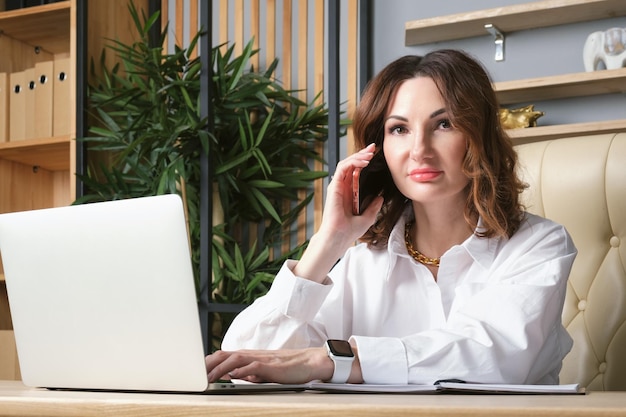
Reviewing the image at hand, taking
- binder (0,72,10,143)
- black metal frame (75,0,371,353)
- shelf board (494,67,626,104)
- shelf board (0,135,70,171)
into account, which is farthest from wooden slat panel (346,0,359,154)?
binder (0,72,10,143)

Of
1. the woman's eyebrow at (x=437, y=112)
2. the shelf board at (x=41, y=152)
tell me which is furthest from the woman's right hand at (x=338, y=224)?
the shelf board at (x=41, y=152)

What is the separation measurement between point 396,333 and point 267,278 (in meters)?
1.72

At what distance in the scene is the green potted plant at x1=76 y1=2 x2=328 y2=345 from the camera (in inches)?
134

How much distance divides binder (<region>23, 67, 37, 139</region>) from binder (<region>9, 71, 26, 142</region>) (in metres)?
0.01

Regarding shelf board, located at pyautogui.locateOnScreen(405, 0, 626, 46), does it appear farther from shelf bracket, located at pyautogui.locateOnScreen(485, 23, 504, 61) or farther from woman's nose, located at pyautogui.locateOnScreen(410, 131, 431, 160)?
woman's nose, located at pyautogui.locateOnScreen(410, 131, 431, 160)

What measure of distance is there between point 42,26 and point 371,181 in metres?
2.57

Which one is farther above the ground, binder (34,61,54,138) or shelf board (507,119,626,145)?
binder (34,61,54,138)

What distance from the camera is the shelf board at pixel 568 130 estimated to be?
284 cm

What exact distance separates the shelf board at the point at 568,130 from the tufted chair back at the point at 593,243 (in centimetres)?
106

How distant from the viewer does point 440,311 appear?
5.31 ft

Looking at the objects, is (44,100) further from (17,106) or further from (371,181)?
(371,181)

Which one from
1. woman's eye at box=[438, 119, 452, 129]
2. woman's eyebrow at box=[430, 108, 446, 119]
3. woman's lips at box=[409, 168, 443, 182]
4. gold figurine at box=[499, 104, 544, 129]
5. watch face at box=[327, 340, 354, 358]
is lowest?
watch face at box=[327, 340, 354, 358]

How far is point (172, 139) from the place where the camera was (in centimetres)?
325

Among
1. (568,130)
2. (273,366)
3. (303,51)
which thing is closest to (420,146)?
(273,366)
